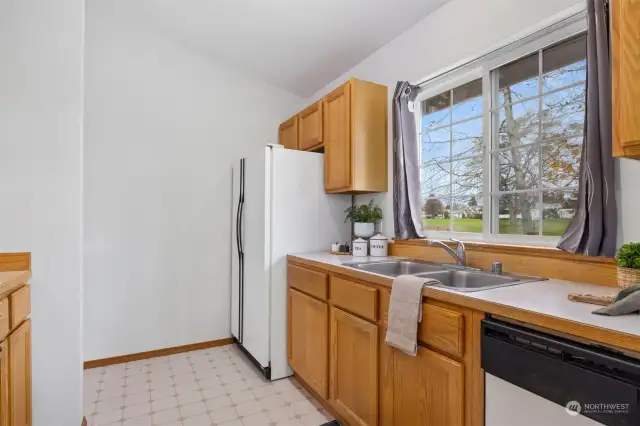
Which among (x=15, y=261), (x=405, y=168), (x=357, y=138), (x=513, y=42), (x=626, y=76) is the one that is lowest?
(x=15, y=261)

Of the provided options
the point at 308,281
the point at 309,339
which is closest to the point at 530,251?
the point at 308,281

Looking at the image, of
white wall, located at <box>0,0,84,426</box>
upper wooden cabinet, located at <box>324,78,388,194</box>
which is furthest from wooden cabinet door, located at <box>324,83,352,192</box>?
white wall, located at <box>0,0,84,426</box>

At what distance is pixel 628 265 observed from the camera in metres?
1.23

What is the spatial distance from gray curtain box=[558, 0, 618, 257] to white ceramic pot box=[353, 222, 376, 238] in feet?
4.55

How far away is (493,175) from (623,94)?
0.97 metres

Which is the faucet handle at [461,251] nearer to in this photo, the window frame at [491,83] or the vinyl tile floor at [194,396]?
the window frame at [491,83]

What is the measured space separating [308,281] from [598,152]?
1.66 meters

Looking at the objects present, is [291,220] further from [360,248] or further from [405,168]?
[405,168]

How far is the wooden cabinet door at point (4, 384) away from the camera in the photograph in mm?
1363

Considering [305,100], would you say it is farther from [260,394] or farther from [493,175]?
[260,394]

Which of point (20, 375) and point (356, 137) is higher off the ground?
point (356, 137)

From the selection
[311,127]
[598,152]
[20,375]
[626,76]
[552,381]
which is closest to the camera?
[552,381]

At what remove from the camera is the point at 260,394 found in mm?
2426

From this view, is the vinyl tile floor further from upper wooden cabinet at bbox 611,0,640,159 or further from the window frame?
upper wooden cabinet at bbox 611,0,640,159
